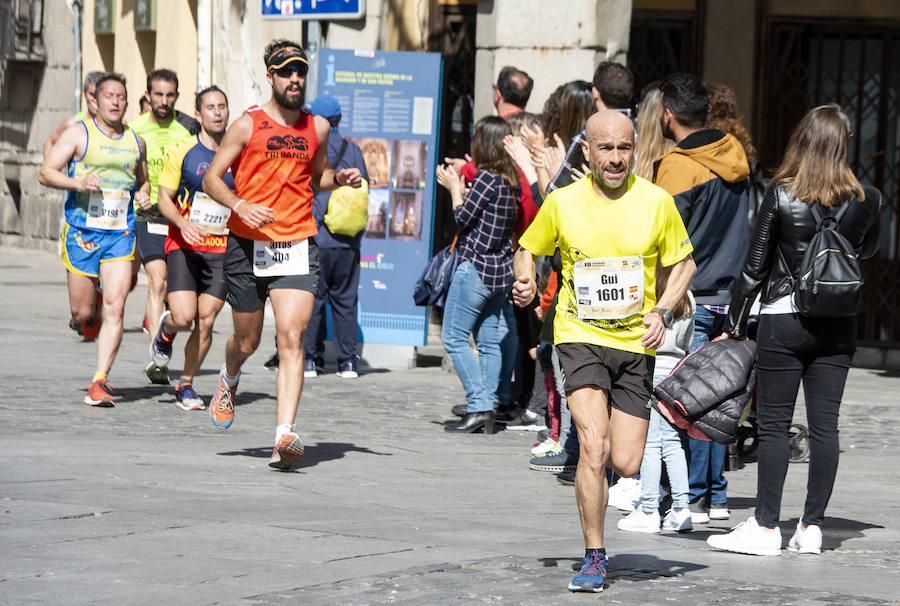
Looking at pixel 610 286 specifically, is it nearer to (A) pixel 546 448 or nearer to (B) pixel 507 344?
(A) pixel 546 448

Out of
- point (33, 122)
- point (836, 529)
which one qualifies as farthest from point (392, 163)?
point (33, 122)

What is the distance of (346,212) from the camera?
40.3ft

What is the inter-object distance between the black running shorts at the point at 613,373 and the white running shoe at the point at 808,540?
1116 mm

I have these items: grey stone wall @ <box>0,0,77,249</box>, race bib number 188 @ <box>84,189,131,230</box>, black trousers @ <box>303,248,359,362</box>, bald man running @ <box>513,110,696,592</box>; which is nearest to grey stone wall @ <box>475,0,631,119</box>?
black trousers @ <box>303,248,359,362</box>

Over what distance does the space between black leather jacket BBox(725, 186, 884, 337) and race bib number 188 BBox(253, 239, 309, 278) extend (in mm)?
2433

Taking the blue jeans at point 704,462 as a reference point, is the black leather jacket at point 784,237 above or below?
above

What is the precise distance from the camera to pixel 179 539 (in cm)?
643

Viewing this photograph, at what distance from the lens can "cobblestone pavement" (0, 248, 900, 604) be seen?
5.77 meters

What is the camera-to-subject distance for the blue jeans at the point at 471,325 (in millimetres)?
9953

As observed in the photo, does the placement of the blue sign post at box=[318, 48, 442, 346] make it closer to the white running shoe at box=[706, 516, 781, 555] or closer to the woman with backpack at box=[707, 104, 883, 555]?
the woman with backpack at box=[707, 104, 883, 555]

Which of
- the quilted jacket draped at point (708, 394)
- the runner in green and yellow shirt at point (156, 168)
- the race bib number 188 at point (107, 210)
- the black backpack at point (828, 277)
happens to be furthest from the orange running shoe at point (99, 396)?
the black backpack at point (828, 277)

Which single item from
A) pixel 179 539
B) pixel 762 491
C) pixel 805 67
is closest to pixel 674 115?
pixel 762 491

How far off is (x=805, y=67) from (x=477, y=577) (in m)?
9.37

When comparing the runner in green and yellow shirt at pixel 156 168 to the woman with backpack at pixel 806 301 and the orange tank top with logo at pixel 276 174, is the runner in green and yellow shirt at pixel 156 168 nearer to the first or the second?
the orange tank top with logo at pixel 276 174
